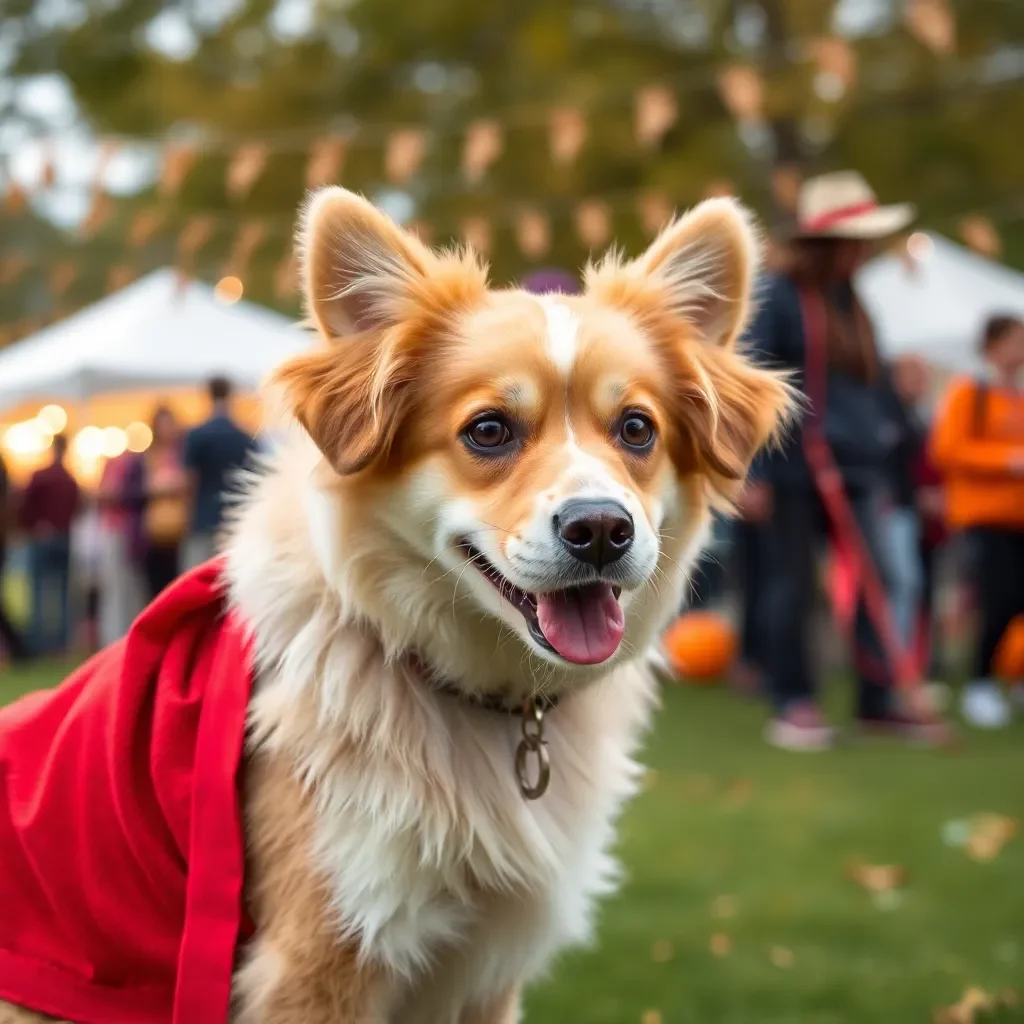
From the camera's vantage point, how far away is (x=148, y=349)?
35.9 feet

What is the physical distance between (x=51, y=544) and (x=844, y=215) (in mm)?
8003

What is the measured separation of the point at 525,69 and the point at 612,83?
1416 millimetres

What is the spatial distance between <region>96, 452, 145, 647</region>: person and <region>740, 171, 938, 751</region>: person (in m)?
6.03

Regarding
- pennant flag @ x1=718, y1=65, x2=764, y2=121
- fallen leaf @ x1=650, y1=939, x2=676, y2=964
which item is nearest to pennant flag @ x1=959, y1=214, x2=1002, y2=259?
pennant flag @ x1=718, y1=65, x2=764, y2=121

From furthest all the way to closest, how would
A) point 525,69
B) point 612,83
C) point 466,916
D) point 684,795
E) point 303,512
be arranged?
point 525,69, point 612,83, point 684,795, point 303,512, point 466,916

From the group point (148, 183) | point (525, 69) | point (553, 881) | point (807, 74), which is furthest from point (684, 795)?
point (148, 183)

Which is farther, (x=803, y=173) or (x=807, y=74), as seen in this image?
(x=803, y=173)

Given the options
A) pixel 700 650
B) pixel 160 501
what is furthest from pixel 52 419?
pixel 700 650

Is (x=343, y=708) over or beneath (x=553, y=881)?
over

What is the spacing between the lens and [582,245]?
13.2 meters

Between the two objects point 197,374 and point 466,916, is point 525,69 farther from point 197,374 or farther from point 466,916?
point 466,916

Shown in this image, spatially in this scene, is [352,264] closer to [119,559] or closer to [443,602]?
[443,602]

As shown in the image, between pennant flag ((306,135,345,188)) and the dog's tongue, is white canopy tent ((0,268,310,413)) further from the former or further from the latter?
the dog's tongue

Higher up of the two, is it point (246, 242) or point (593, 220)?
point (593, 220)
